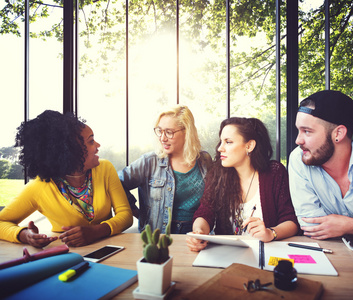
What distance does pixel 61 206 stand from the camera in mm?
1522

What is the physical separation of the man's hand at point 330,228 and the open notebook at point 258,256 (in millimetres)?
122

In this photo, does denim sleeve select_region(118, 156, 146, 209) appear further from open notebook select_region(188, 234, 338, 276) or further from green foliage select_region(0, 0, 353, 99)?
green foliage select_region(0, 0, 353, 99)

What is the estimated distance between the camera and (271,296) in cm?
79

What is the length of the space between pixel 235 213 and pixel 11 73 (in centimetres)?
866

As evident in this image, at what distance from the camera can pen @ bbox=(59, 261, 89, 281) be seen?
2.89 ft

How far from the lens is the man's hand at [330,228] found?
136cm

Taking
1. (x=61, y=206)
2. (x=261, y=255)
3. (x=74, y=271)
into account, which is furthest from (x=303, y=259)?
(x=61, y=206)

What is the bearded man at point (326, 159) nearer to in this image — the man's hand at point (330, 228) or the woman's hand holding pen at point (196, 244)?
the man's hand at point (330, 228)

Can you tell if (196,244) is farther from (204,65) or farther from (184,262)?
(204,65)

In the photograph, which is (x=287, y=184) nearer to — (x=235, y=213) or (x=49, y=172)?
(x=235, y=213)

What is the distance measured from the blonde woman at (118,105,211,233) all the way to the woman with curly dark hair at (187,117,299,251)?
0.19 metres

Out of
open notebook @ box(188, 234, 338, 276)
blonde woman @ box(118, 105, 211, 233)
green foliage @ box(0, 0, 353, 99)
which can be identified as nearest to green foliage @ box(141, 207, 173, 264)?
open notebook @ box(188, 234, 338, 276)

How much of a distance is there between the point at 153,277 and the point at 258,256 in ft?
1.71

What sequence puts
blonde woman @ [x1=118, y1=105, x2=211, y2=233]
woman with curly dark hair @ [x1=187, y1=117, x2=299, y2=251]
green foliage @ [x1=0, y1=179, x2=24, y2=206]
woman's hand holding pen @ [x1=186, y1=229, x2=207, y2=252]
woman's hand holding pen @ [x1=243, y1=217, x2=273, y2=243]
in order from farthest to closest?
green foliage @ [x1=0, y1=179, x2=24, y2=206] → blonde woman @ [x1=118, y1=105, x2=211, y2=233] → woman with curly dark hair @ [x1=187, y1=117, x2=299, y2=251] → woman's hand holding pen @ [x1=243, y1=217, x2=273, y2=243] → woman's hand holding pen @ [x1=186, y1=229, x2=207, y2=252]
